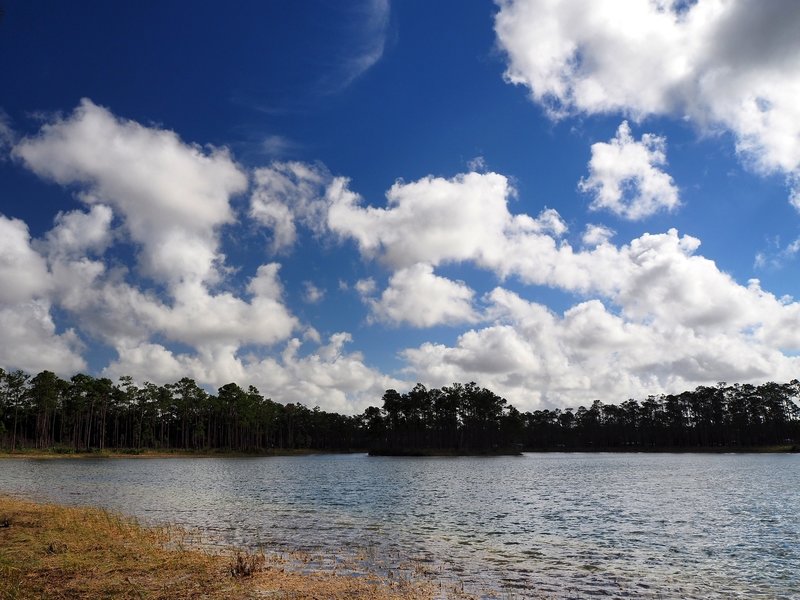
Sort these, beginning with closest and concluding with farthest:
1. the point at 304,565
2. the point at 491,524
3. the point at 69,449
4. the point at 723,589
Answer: the point at 723,589 → the point at 304,565 → the point at 491,524 → the point at 69,449

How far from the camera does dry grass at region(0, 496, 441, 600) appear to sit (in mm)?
15000

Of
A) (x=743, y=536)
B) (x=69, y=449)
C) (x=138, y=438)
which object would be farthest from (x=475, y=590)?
(x=138, y=438)

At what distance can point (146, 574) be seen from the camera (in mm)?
17125

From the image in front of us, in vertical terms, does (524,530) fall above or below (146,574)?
below

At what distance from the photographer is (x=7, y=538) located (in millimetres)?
22297

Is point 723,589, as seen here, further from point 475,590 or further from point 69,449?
point 69,449

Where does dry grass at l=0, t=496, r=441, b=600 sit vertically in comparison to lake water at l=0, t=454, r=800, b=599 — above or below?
above

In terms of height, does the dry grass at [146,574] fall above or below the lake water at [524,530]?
above

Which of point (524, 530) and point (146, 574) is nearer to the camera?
point (146, 574)

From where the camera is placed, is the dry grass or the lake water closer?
the dry grass

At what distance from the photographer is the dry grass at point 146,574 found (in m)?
15.0

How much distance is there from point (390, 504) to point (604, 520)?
686 inches

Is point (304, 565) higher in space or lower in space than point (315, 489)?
higher

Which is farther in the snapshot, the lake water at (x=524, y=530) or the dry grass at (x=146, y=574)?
the lake water at (x=524, y=530)
